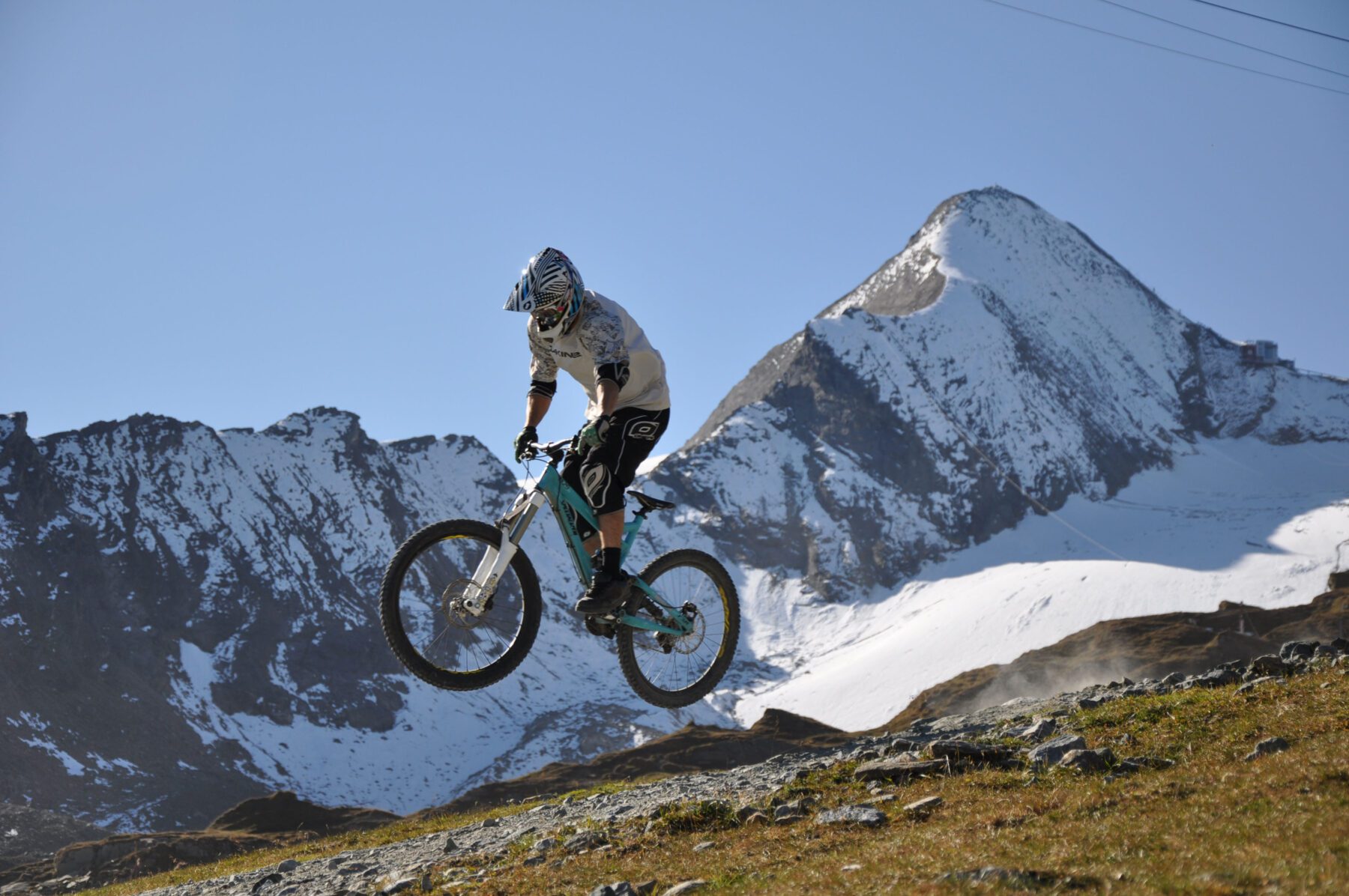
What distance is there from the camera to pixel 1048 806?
38.9ft

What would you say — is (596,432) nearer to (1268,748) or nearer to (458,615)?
(458,615)

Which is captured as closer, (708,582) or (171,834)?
(708,582)

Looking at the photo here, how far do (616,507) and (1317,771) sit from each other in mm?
7756

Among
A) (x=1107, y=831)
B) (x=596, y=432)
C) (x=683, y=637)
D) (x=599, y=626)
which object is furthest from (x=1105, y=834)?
(x=596, y=432)

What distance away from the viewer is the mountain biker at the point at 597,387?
12.8 meters


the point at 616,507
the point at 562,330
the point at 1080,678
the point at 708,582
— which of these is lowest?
the point at 1080,678

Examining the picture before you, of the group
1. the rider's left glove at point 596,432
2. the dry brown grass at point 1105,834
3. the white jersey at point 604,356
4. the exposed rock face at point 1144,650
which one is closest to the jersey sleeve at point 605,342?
A: the white jersey at point 604,356

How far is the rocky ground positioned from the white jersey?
523 centimetres

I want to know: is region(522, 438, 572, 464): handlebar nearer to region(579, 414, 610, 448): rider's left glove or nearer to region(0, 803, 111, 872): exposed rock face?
region(579, 414, 610, 448): rider's left glove

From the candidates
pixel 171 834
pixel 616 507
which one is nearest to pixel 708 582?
pixel 616 507

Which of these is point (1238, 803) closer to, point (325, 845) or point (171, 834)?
point (325, 845)

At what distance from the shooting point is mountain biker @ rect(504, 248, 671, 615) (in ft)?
41.8

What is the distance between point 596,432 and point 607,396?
0.45 meters

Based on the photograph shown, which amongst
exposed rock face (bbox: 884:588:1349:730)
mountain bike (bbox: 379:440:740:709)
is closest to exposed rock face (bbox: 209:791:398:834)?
exposed rock face (bbox: 884:588:1349:730)
